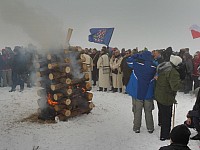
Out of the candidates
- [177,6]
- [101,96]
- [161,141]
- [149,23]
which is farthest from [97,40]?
[177,6]

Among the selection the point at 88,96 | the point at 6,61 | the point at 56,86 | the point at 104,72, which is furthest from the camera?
the point at 6,61

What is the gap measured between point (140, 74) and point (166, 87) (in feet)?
2.40

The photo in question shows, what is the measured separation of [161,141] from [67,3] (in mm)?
19934

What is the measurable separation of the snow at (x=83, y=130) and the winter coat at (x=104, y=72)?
2.03 meters

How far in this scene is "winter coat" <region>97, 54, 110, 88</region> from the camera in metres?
12.3

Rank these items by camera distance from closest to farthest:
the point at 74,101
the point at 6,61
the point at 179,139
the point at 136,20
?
the point at 179,139 < the point at 74,101 < the point at 6,61 < the point at 136,20

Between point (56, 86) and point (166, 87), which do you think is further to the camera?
point (56, 86)

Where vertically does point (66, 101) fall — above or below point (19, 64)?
below

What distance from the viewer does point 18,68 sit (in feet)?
40.4

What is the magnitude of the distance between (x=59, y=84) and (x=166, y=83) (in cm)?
283

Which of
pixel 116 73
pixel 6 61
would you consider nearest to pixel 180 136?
pixel 116 73

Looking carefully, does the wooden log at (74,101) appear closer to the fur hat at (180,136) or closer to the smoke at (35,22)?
the smoke at (35,22)

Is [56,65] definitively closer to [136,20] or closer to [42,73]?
[42,73]


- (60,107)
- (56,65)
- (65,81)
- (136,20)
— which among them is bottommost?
(60,107)
